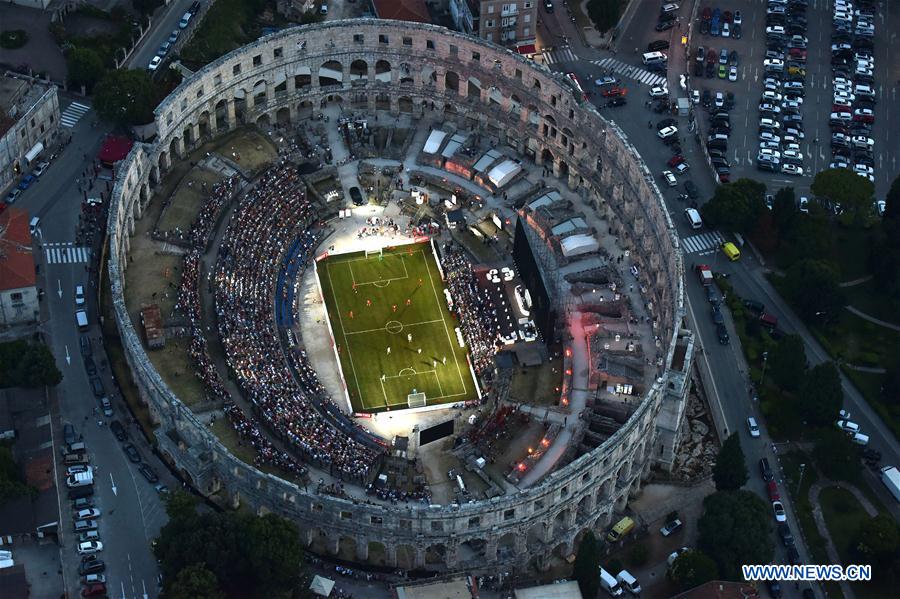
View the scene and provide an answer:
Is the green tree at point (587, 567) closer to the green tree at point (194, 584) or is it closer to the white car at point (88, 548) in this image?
the green tree at point (194, 584)

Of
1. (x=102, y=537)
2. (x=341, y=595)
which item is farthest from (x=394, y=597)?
(x=102, y=537)

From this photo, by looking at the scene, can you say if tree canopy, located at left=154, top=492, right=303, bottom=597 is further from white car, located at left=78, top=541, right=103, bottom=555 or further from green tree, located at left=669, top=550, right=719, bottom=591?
green tree, located at left=669, top=550, right=719, bottom=591

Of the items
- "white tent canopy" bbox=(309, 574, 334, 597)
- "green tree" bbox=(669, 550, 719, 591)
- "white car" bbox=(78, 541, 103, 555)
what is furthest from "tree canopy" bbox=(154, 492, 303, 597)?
"green tree" bbox=(669, 550, 719, 591)

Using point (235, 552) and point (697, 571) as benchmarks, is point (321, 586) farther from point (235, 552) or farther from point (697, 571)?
point (697, 571)

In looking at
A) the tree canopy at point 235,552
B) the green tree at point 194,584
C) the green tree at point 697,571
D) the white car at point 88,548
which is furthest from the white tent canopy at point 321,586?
the green tree at point 697,571

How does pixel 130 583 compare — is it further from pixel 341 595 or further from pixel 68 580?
pixel 341 595

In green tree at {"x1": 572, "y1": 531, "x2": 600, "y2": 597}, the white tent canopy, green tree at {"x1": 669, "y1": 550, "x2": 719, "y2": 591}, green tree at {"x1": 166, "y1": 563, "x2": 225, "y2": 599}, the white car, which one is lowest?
green tree at {"x1": 669, "y1": 550, "x2": 719, "y2": 591}

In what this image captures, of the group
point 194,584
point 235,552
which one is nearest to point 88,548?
point 194,584
